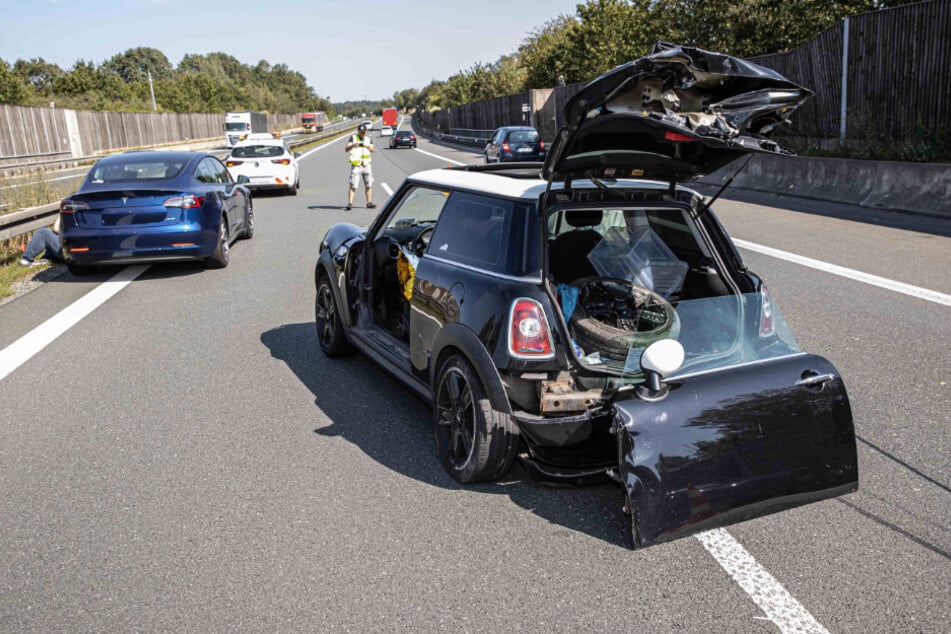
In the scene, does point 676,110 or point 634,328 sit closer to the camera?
point 676,110

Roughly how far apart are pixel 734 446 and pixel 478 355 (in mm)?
1267

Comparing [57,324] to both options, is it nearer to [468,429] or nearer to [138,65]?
[468,429]

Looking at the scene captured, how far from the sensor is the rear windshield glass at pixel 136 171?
10.8 meters

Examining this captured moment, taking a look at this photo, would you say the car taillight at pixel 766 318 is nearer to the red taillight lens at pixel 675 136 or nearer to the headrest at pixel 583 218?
the headrest at pixel 583 218

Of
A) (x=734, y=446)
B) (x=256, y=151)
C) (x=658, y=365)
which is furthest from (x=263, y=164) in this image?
(x=734, y=446)

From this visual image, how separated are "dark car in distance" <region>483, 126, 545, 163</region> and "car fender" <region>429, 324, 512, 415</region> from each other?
82.1 ft

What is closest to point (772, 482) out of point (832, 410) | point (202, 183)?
point (832, 410)

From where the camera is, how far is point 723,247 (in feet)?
15.0

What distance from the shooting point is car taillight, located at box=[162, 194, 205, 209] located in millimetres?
10414

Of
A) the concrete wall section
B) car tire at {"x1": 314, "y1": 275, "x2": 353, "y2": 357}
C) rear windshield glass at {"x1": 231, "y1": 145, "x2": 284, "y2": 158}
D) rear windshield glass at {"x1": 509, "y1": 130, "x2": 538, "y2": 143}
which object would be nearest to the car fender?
car tire at {"x1": 314, "y1": 275, "x2": 353, "y2": 357}

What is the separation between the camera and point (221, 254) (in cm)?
1109

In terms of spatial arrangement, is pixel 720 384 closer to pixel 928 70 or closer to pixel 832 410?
pixel 832 410

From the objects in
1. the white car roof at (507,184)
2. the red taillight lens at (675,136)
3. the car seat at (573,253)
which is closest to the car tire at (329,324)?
the white car roof at (507,184)

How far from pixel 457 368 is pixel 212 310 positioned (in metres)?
5.19
